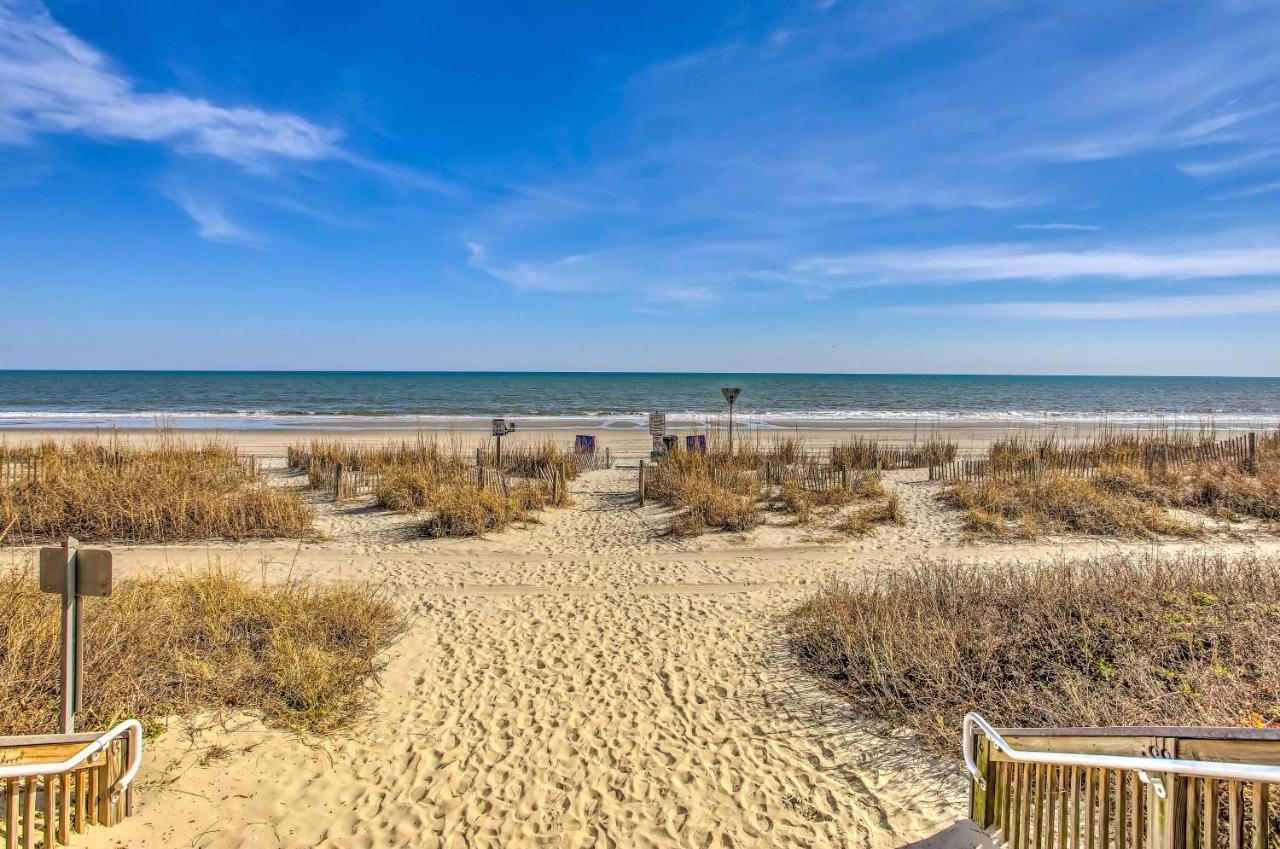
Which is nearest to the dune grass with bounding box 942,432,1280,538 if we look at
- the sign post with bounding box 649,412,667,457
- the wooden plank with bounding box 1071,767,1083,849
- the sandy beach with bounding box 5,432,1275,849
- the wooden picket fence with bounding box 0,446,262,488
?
the sandy beach with bounding box 5,432,1275,849

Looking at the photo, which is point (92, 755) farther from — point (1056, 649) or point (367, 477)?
point (367, 477)

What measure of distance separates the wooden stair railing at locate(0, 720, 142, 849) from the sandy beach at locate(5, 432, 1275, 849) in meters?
0.18

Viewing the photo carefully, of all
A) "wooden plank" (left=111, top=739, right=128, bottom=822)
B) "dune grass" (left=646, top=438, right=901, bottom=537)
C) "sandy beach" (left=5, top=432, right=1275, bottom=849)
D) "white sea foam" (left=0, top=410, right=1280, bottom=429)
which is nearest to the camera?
"wooden plank" (left=111, top=739, right=128, bottom=822)

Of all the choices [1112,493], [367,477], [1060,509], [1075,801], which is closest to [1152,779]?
[1075,801]

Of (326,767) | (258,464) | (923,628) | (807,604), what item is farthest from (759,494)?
(258,464)

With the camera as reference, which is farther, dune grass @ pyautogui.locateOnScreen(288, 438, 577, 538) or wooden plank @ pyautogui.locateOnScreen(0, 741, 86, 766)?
dune grass @ pyautogui.locateOnScreen(288, 438, 577, 538)

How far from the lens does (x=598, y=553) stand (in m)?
8.53

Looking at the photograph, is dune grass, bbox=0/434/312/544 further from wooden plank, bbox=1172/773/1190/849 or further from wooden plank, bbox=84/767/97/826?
wooden plank, bbox=1172/773/1190/849

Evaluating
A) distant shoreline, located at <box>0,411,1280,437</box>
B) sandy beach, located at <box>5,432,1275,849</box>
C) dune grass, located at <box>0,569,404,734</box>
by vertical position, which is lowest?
sandy beach, located at <box>5,432,1275,849</box>

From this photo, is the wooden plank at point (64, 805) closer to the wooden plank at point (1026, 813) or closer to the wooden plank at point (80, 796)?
the wooden plank at point (80, 796)

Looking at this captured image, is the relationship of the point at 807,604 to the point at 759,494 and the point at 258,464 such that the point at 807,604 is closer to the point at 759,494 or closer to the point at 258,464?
the point at 759,494

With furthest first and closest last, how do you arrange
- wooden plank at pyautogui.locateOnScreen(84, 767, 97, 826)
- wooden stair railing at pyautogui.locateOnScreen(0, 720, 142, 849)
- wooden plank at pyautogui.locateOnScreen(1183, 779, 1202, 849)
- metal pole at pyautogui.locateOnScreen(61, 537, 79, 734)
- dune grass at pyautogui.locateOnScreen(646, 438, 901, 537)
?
dune grass at pyautogui.locateOnScreen(646, 438, 901, 537) → metal pole at pyautogui.locateOnScreen(61, 537, 79, 734) → wooden plank at pyautogui.locateOnScreen(84, 767, 97, 826) → wooden stair railing at pyautogui.locateOnScreen(0, 720, 142, 849) → wooden plank at pyautogui.locateOnScreen(1183, 779, 1202, 849)

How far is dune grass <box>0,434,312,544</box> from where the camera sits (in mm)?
8664

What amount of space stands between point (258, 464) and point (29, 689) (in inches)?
475
